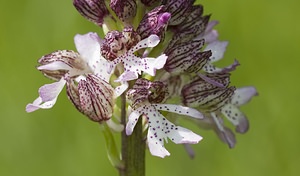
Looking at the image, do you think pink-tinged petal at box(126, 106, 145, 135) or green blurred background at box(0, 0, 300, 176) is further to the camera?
green blurred background at box(0, 0, 300, 176)

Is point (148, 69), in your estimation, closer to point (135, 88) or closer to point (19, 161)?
point (135, 88)

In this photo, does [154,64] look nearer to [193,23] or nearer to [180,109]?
[180,109]

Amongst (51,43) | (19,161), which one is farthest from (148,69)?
(51,43)

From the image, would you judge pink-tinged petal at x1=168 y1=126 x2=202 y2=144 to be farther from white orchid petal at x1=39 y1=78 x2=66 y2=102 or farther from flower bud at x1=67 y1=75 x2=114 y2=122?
white orchid petal at x1=39 y1=78 x2=66 y2=102

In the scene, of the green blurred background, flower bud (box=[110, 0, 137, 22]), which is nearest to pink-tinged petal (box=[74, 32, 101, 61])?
flower bud (box=[110, 0, 137, 22])

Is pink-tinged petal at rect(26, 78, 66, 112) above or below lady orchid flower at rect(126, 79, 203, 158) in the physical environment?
above

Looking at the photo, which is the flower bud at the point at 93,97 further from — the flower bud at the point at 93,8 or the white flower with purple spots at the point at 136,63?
the flower bud at the point at 93,8

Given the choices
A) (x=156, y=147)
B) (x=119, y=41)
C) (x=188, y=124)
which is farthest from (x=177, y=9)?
(x=188, y=124)

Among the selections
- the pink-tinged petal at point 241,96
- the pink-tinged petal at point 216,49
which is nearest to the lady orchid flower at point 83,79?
the pink-tinged petal at point 216,49
